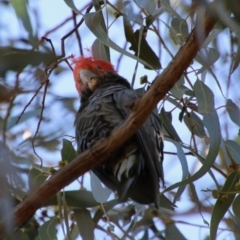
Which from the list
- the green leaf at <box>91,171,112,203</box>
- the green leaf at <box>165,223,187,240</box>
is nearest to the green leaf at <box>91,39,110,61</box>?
the green leaf at <box>91,171,112,203</box>

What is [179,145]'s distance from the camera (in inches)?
112

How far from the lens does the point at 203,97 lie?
2.53m

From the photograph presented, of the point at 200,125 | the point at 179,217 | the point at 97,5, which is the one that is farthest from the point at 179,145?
the point at 179,217

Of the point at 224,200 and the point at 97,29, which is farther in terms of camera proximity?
the point at 224,200

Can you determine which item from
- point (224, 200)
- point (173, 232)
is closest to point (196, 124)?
point (224, 200)

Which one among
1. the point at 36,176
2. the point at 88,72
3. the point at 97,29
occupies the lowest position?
the point at 36,176

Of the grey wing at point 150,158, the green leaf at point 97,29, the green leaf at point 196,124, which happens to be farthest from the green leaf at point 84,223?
the green leaf at point 97,29

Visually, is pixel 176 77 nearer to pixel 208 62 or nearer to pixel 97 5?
pixel 208 62

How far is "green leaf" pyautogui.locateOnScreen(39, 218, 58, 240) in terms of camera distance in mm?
2875

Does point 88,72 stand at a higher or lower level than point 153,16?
higher

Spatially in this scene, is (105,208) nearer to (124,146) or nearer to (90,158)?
(124,146)

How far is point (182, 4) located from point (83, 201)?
1182mm

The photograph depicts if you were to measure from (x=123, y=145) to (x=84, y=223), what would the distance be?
48 cm

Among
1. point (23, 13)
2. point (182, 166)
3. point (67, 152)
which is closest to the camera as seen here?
point (23, 13)
